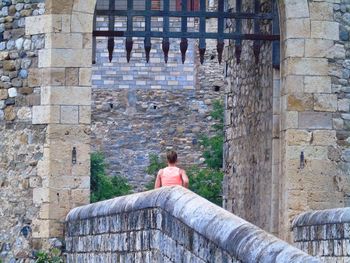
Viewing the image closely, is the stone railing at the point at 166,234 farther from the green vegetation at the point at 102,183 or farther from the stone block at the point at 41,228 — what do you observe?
the green vegetation at the point at 102,183

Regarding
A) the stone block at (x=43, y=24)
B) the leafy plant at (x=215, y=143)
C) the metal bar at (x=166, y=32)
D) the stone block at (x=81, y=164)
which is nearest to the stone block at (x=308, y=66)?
the metal bar at (x=166, y=32)

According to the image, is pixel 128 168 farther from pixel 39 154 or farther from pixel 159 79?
pixel 39 154

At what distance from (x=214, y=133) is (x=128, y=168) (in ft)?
7.09

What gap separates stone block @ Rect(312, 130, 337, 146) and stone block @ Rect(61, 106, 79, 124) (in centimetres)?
230

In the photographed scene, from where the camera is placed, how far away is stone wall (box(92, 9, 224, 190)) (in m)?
38.8

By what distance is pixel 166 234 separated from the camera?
39.8 feet

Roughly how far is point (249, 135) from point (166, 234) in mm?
7277

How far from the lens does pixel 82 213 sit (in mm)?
15039

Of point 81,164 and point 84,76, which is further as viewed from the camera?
point 84,76

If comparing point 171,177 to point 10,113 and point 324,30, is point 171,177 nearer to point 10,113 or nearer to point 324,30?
point 10,113

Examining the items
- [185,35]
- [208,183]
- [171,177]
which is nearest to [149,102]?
[208,183]

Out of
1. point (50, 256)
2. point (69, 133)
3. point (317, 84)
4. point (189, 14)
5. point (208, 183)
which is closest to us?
point (50, 256)

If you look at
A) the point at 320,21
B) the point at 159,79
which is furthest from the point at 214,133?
the point at 320,21

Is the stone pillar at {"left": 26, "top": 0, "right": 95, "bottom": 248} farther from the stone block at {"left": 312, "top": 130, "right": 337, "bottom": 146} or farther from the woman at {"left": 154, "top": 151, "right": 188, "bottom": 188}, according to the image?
the stone block at {"left": 312, "top": 130, "right": 337, "bottom": 146}
